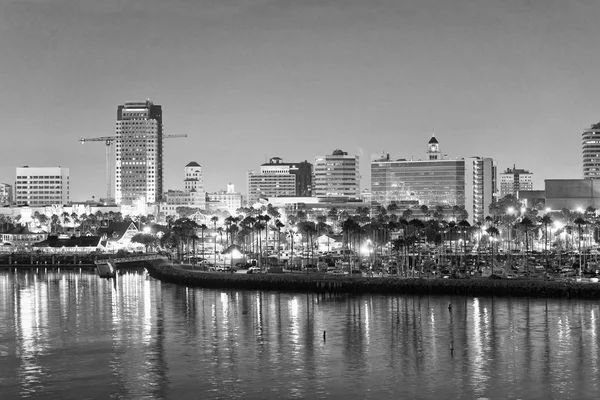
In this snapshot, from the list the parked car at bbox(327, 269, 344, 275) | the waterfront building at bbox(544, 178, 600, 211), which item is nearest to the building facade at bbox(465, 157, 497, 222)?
the waterfront building at bbox(544, 178, 600, 211)

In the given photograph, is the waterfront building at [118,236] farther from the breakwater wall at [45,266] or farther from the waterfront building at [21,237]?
the breakwater wall at [45,266]

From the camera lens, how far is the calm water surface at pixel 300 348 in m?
42.0

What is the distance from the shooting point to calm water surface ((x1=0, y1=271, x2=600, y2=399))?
1652 inches

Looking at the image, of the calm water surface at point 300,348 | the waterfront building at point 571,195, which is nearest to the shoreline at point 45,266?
the calm water surface at point 300,348

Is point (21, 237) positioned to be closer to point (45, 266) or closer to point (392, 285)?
point (45, 266)

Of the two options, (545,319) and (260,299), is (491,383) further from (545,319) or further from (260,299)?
(260,299)

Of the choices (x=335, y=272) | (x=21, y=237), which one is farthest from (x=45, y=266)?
(x=335, y=272)

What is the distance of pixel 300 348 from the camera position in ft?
169

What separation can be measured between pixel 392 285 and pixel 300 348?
29293 mm

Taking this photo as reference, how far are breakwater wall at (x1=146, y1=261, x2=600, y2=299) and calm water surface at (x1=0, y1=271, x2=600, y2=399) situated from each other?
2.76 m

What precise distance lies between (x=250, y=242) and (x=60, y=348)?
89.7 metres

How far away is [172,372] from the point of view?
45.3m

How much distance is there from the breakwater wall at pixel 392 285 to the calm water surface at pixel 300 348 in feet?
9.05

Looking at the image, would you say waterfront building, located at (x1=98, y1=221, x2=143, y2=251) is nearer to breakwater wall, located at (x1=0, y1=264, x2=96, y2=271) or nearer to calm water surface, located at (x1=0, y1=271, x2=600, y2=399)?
breakwater wall, located at (x1=0, y1=264, x2=96, y2=271)
